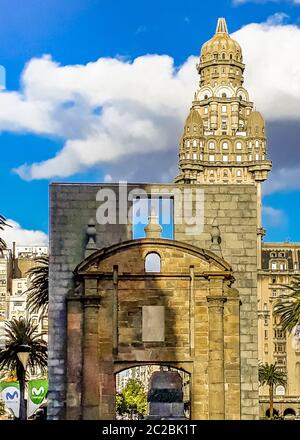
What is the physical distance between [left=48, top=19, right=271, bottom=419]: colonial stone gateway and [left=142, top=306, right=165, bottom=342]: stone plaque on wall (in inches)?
1.6

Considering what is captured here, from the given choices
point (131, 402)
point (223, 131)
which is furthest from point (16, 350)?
point (223, 131)

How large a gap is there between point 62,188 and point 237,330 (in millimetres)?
9341

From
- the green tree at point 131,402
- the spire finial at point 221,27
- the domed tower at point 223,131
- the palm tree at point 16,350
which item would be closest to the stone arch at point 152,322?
the palm tree at point 16,350

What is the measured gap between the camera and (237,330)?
139 ft

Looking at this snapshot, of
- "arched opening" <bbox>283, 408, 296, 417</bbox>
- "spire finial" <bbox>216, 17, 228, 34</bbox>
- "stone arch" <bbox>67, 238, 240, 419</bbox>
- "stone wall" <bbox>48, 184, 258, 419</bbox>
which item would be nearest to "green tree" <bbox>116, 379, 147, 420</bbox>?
"arched opening" <bbox>283, 408, 296, 417</bbox>

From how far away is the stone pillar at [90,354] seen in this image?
4128 centimetres

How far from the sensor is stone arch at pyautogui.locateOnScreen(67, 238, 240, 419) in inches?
1634

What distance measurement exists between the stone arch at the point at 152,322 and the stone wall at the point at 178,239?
2.22 feet

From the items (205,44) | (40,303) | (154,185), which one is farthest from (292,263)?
(154,185)

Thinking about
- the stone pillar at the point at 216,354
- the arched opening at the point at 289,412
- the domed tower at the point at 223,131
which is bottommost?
the arched opening at the point at 289,412

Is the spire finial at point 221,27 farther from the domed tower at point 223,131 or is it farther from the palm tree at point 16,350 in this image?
the palm tree at point 16,350

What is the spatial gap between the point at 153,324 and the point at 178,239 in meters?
3.89

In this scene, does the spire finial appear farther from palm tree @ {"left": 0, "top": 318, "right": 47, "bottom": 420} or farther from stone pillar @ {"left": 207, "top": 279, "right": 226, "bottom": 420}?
stone pillar @ {"left": 207, "top": 279, "right": 226, "bottom": 420}

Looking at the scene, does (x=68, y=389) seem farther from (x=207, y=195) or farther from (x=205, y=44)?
(x=205, y=44)
